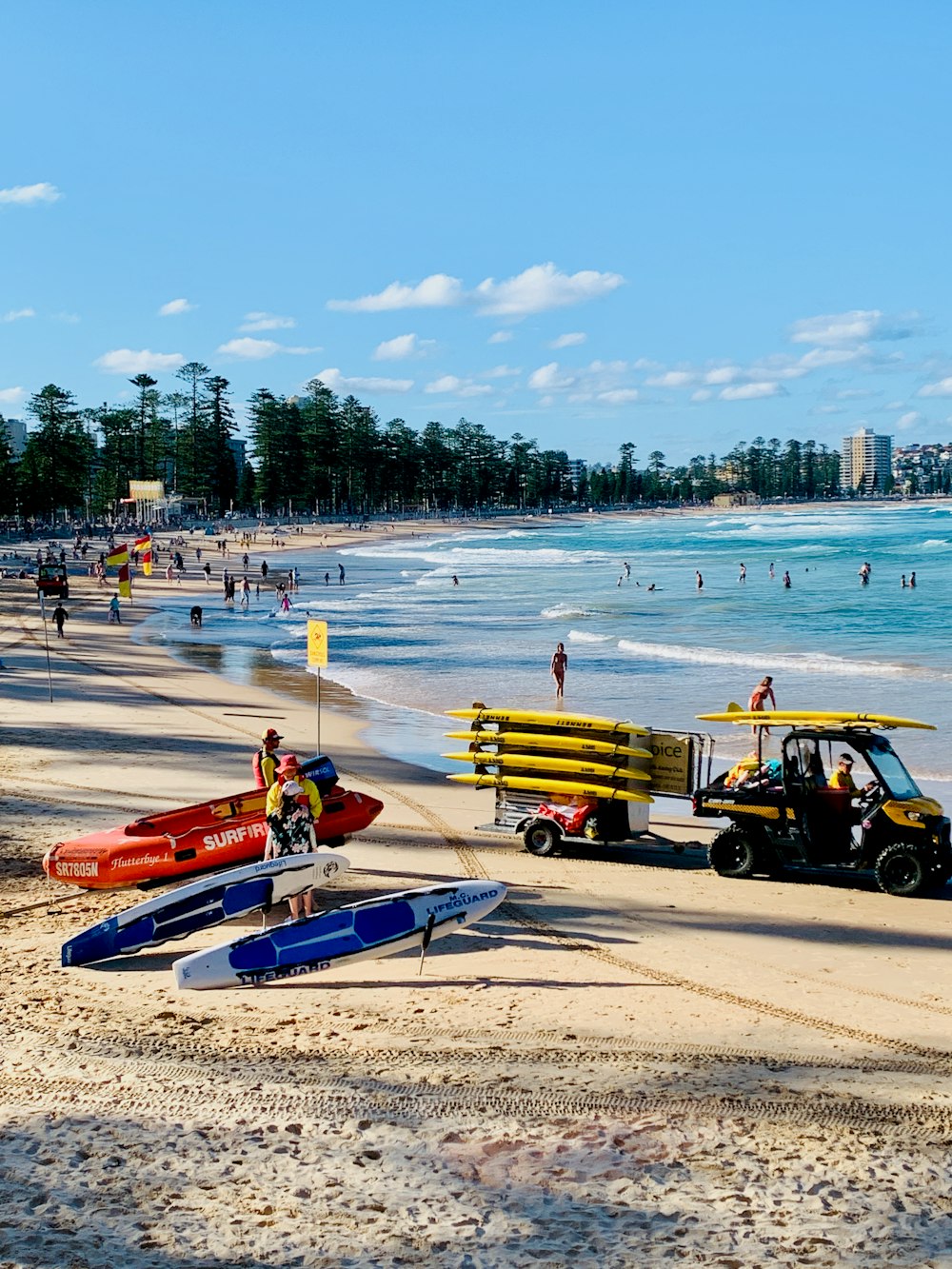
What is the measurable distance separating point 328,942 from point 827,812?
5.63m

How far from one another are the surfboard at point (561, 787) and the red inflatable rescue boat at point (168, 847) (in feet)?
10.1

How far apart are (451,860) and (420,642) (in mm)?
25374

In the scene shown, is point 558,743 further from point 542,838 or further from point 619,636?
point 619,636

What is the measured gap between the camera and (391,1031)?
8.52 meters

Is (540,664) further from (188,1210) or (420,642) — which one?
(188,1210)

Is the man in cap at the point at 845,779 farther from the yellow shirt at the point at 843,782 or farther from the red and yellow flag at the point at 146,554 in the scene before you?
the red and yellow flag at the point at 146,554

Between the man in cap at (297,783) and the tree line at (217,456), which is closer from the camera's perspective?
the man in cap at (297,783)

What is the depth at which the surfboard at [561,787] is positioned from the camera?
13.8m

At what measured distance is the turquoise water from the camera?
25547 mm

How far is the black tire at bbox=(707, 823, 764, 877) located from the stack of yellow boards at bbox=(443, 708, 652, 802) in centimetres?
114

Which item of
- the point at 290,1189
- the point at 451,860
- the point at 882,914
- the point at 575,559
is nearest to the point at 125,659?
the point at 451,860

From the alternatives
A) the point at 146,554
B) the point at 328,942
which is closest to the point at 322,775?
the point at 328,942

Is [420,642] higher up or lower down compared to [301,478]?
lower down

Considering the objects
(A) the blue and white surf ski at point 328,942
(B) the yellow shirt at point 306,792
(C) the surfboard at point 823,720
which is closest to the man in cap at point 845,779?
(C) the surfboard at point 823,720
